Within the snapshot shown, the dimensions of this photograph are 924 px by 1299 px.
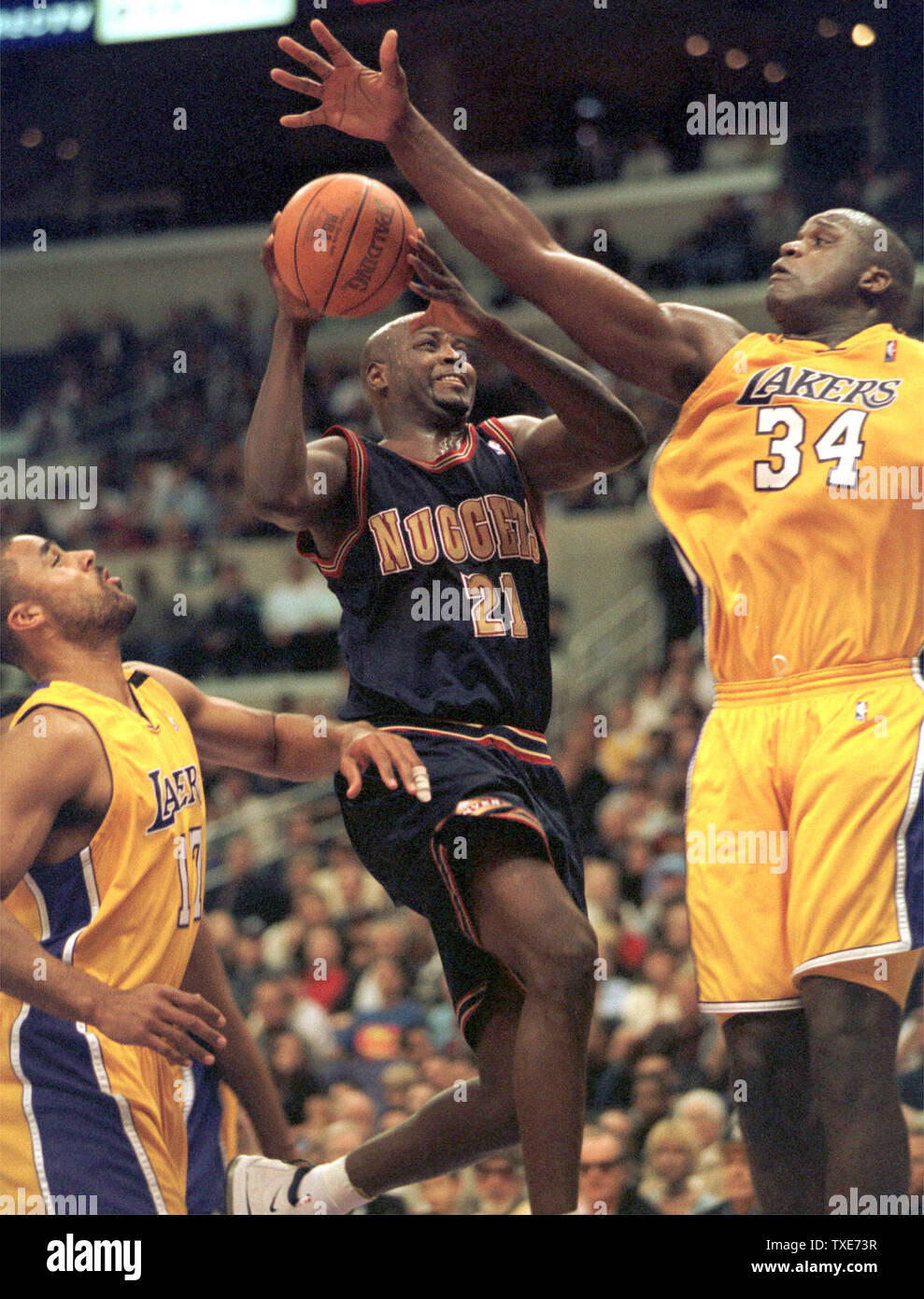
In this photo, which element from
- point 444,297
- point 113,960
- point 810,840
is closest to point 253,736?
point 113,960

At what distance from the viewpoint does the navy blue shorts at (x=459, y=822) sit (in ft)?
11.9

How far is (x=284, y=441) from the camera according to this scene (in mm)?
3768

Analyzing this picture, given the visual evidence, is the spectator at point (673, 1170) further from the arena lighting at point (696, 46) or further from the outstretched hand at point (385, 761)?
the arena lighting at point (696, 46)

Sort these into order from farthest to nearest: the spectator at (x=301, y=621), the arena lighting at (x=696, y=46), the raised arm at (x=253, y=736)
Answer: the arena lighting at (x=696, y=46) → the spectator at (x=301, y=621) → the raised arm at (x=253, y=736)

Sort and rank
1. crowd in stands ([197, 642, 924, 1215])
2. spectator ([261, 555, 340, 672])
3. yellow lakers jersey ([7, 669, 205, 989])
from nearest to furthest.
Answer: yellow lakers jersey ([7, 669, 205, 989]) < crowd in stands ([197, 642, 924, 1215]) < spectator ([261, 555, 340, 672])

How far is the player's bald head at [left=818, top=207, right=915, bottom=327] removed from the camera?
3930mm

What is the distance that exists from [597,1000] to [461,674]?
10.4 feet

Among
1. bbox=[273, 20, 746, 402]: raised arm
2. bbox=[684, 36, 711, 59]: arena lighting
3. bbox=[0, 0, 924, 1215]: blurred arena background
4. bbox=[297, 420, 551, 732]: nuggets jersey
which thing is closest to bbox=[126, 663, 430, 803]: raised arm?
bbox=[297, 420, 551, 732]: nuggets jersey

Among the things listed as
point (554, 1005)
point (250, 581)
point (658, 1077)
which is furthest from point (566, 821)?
point (250, 581)

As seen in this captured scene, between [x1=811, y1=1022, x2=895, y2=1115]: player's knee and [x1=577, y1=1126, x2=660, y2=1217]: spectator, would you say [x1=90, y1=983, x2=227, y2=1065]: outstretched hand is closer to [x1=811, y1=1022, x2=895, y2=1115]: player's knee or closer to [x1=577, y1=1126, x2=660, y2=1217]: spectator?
[x1=811, y1=1022, x2=895, y2=1115]: player's knee

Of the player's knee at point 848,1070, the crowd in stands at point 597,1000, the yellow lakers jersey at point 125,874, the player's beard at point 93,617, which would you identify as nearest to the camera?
the player's knee at point 848,1070

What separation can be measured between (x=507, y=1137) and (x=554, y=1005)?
60 centimetres

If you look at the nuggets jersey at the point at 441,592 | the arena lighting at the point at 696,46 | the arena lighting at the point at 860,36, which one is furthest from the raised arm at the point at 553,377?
the arena lighting at the point at 860,36

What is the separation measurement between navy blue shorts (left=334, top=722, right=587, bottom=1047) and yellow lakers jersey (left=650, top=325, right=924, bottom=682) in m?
0.54
